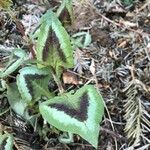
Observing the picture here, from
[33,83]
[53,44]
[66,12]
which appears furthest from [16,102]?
[66,12]

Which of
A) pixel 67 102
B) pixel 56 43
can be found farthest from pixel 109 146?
pixel 56 43

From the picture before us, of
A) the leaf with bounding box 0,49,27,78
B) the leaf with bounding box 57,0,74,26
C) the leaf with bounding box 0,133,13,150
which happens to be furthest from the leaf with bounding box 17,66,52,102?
the leaf with bounding box 57,0,74,26

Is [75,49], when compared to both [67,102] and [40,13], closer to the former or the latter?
[40,13]

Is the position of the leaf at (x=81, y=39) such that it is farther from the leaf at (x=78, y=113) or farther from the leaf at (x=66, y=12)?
the leaf at (x=78, y=113)

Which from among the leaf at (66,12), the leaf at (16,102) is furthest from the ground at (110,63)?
the leaf at (66,12)

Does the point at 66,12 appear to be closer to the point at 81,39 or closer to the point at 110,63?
the point at 81,39

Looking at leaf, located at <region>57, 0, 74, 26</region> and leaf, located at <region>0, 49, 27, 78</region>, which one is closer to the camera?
leaf, located at <region>0, 49, 27, 78</region>

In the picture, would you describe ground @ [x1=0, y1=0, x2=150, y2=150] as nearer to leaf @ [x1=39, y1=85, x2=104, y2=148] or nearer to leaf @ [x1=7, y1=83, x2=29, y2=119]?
leaf @ [x1=7, y1=83, x2=29, y2=119]
